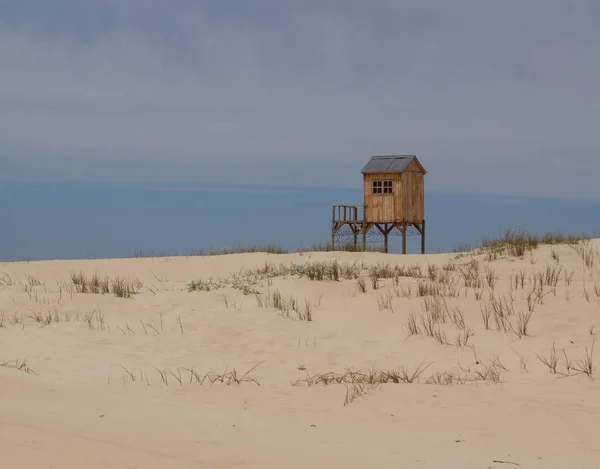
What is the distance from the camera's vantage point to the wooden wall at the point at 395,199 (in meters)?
31.5

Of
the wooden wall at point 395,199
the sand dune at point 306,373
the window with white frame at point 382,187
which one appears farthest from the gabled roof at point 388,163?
the sand dune at point 306,373

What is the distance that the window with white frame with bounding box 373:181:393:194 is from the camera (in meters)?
31.7

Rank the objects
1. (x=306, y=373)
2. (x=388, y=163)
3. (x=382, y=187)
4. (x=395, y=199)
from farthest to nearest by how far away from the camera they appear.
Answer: (x=388, y=163)
(x=382, y=187)
(x=395, y=199)
(x=306, y=373)

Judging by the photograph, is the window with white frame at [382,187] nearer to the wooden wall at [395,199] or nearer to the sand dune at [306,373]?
the wooden wall at [395,199]

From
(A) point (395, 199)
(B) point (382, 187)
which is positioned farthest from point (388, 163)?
(A) point (395, 199)

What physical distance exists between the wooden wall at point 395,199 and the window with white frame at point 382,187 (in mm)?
145

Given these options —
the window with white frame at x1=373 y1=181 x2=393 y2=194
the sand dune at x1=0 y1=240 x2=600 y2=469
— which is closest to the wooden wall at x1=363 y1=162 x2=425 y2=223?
the window with white frame at x1=373 y1=181 x2=393 y2=194

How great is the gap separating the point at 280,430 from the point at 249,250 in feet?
56.5

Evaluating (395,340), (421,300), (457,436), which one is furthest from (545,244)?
(457,436)

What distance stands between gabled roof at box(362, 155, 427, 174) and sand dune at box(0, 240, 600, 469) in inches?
673

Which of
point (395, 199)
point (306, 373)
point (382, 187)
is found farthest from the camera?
point (382, 187)

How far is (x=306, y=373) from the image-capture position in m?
7.59

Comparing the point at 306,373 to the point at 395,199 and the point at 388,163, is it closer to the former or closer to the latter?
the point at 395,199

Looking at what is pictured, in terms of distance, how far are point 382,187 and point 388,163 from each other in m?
1.18
